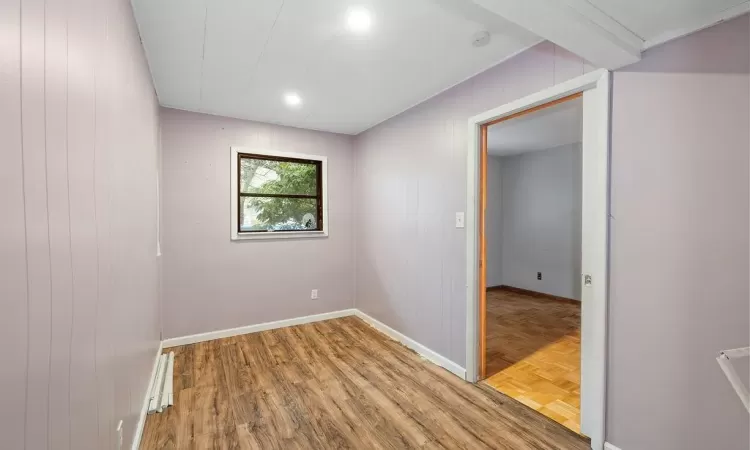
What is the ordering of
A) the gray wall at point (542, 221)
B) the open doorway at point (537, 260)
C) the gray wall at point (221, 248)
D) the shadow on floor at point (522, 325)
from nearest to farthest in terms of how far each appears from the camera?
the open doorway at point (537, 260) → the shadow on floor at point (522, 325) → the gray wall at point (221, 248) → the gray wall at point (542, 221)

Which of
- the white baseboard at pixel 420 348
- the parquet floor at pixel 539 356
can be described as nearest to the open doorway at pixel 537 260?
the parquet floor at pixel 539 356

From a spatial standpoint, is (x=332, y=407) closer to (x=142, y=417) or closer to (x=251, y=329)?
(x=142, y=417)

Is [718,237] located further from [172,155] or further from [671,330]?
[172,155]

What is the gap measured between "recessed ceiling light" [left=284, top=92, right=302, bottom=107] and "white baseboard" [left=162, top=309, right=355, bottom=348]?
2.38 meters

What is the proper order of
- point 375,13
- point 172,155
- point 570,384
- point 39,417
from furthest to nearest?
1. point 172,155
2. point 570,384
3. point 375,13
4. point 39,417

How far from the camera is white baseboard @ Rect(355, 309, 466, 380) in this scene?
2.54m

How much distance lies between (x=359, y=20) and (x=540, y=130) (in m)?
3.25

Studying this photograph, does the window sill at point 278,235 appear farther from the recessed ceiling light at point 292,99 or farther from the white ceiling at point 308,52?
the recessed ceiling light at point 292,99

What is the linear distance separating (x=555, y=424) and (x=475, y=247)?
1.20 m

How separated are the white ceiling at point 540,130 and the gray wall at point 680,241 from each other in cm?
163

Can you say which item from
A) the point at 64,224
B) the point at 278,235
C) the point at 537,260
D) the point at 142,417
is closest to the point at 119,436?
the point at 142,417

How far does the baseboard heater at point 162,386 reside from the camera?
206 centimetres

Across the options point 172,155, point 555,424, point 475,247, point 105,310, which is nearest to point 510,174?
point 475,247

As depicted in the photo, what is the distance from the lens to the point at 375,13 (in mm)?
1684
